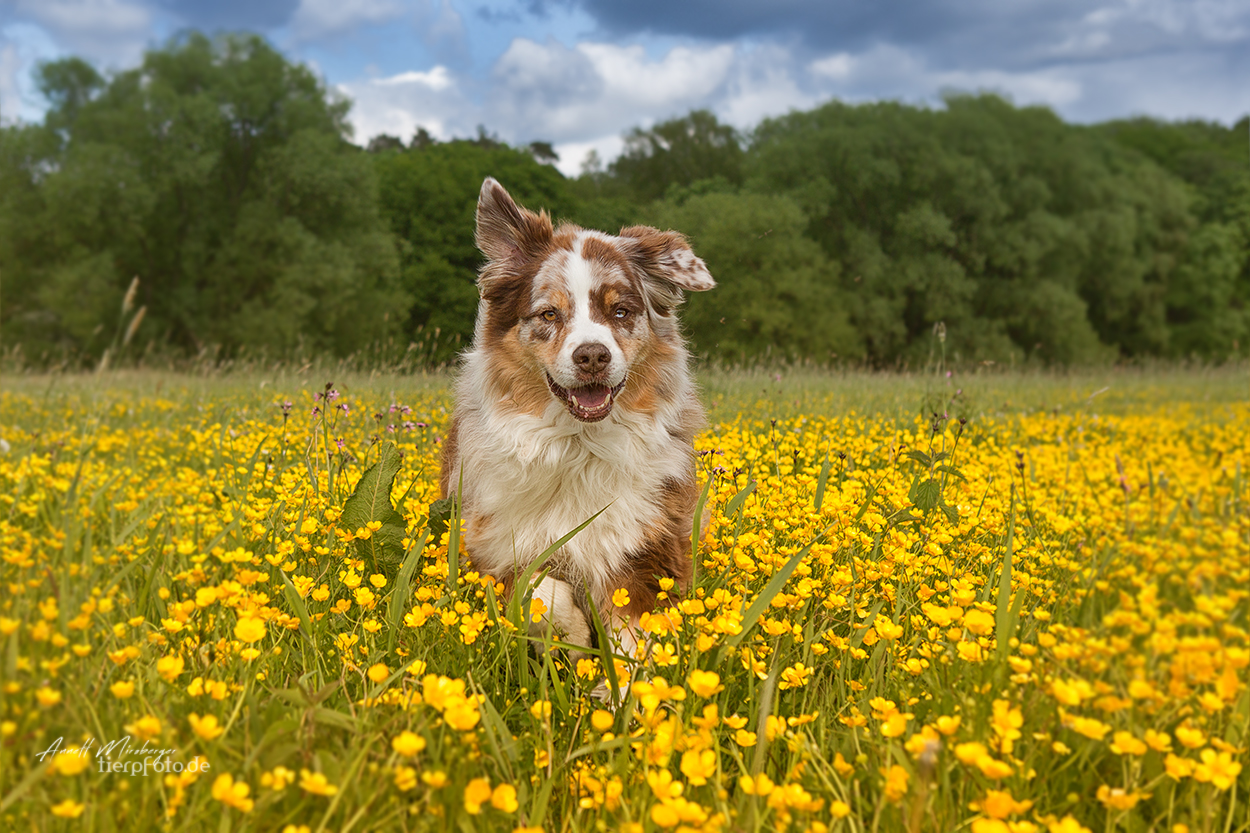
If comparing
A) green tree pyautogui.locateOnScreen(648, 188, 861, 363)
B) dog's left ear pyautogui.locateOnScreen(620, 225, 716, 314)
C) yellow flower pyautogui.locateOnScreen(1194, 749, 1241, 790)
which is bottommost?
yellow flower pyautogui.locateOnScreen(1194, 749, 1241, 790)

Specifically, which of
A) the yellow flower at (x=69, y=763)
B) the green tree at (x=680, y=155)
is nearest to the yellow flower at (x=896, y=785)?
the yellow flower at (x=69, y=763)

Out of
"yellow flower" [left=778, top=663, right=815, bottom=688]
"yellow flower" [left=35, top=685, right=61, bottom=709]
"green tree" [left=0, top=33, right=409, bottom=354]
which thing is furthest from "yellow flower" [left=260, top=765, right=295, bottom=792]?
"green tree" [left=0, top=33, right=409, bottom=354]

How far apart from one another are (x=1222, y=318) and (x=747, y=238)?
2993cm

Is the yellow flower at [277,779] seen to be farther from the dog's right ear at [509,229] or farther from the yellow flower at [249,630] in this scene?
the dog's right ear at [509,229]

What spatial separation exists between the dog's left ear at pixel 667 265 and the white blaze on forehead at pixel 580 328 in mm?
363

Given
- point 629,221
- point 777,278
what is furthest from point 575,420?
point 777,278

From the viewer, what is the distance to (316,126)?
97.9 feet

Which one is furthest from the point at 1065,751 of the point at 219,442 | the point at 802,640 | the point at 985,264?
the point at 985,264

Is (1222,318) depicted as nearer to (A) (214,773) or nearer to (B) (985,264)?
(B) (985,264)

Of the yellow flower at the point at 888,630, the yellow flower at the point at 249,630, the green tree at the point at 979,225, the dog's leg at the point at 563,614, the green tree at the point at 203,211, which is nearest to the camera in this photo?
the yellow flower at the point at 249,630

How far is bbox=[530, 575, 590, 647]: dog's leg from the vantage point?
2914mm

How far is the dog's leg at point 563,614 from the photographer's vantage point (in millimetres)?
2914

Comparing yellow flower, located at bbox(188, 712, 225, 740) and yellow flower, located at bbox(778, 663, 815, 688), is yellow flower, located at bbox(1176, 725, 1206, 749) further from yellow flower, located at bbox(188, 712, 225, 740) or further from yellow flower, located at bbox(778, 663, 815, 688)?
yellow flower, located at bbox(188, 712, 225, 740)

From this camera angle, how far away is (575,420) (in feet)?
11.4
